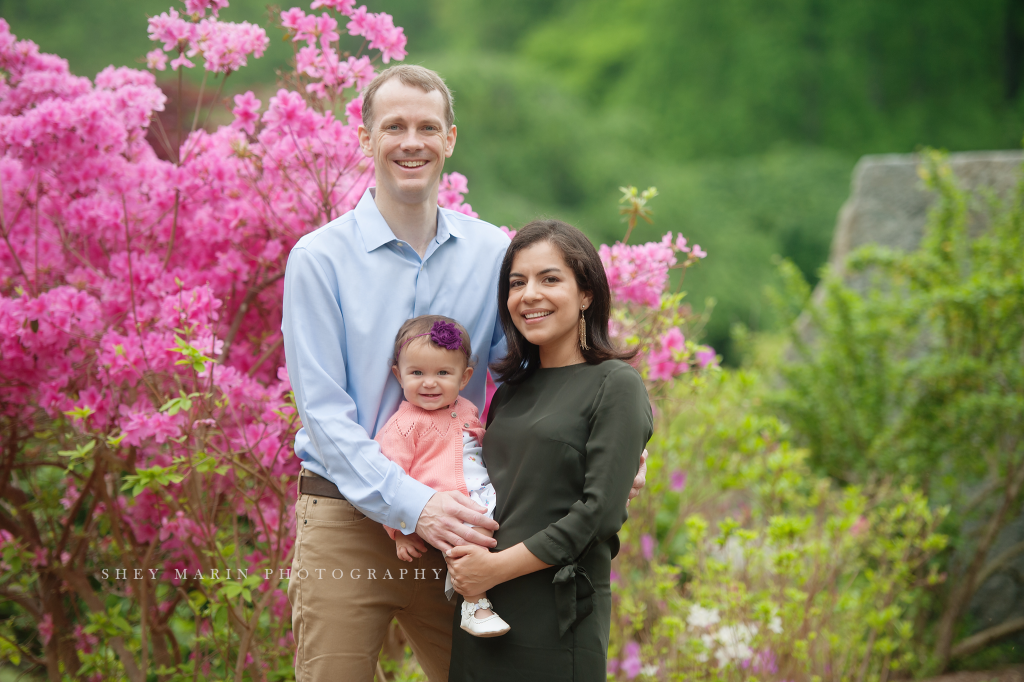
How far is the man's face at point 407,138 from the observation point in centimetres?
200

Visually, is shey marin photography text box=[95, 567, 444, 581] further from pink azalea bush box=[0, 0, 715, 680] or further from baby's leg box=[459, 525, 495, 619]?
baby's leg box=[459, 525, 495, 619]

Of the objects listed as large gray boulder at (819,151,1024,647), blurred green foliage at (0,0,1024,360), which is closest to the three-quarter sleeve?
large gray boulder at (819,151,1024,647)

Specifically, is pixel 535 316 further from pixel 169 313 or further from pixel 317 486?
pixel 169 313

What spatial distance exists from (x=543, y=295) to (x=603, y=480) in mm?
486

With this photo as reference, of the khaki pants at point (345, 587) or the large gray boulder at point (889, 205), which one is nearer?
the khaki pants at point (345, 587)

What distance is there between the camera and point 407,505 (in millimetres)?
1811

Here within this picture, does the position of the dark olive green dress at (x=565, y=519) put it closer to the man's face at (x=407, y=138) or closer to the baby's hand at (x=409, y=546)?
the baby's hand at (x=409, y=546)

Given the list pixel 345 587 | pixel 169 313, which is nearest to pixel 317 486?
pixel 345 587

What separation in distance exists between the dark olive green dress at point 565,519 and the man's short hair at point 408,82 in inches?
34.2

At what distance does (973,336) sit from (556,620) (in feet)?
12.8

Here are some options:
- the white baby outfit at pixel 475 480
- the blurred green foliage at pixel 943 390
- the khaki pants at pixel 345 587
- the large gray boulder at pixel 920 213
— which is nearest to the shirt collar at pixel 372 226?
the white baby outfit at pixel 475 480

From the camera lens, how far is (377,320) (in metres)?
1.99

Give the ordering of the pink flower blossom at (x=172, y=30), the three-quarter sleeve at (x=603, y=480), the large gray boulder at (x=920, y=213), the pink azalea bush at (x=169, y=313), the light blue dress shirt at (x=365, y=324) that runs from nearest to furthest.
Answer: the three-quarter sleeve at (x=603, y=480), the light blue dress shirt at (x=365, y=324), the pink azalea bush at (x=169, y=313), the pink flower blossom at (x=172, y=30), the large gray boulder at (x=920, y=213)

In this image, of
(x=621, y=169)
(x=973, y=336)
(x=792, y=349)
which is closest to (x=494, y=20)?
(x=621, y=169)
